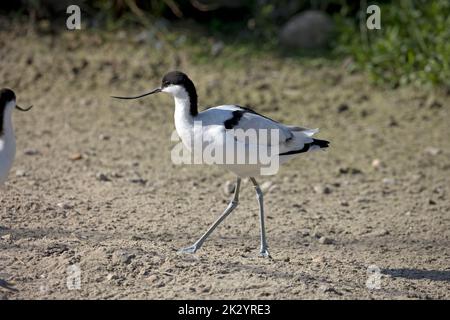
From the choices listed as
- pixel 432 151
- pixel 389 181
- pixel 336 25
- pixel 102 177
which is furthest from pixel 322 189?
pixel 336 25

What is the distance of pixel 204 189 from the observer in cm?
534

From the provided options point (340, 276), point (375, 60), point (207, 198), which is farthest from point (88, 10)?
point (340, 276)

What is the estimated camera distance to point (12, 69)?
23.5ft

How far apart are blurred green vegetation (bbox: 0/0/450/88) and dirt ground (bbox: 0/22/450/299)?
0.65 feet

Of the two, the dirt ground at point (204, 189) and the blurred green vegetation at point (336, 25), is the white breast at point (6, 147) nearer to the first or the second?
the dirt ground at point (204, 189)

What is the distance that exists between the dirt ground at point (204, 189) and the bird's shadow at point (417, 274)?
1cm

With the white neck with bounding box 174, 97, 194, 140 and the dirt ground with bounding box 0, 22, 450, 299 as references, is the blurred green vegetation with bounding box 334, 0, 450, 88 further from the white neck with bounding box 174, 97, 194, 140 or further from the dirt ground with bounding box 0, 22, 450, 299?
the white neck with bounding box 174, 97, 194, 140

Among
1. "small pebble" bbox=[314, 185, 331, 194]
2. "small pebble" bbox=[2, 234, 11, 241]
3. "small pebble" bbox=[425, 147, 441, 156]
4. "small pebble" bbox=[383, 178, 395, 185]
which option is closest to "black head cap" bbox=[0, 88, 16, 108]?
"small pebble" bbox=[2, 234, 11, 241]

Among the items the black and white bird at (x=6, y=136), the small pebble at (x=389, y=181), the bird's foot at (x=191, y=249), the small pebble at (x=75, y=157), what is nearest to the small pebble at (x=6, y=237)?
the black and white bird at (x=6, y=136)

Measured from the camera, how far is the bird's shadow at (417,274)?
406 centimetres

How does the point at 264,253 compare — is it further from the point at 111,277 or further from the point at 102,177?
the point at 102,177

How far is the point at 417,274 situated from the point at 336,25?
4.04 meters

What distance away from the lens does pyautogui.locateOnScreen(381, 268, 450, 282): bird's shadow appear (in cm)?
406

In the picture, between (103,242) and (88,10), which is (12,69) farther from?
(103,242)
